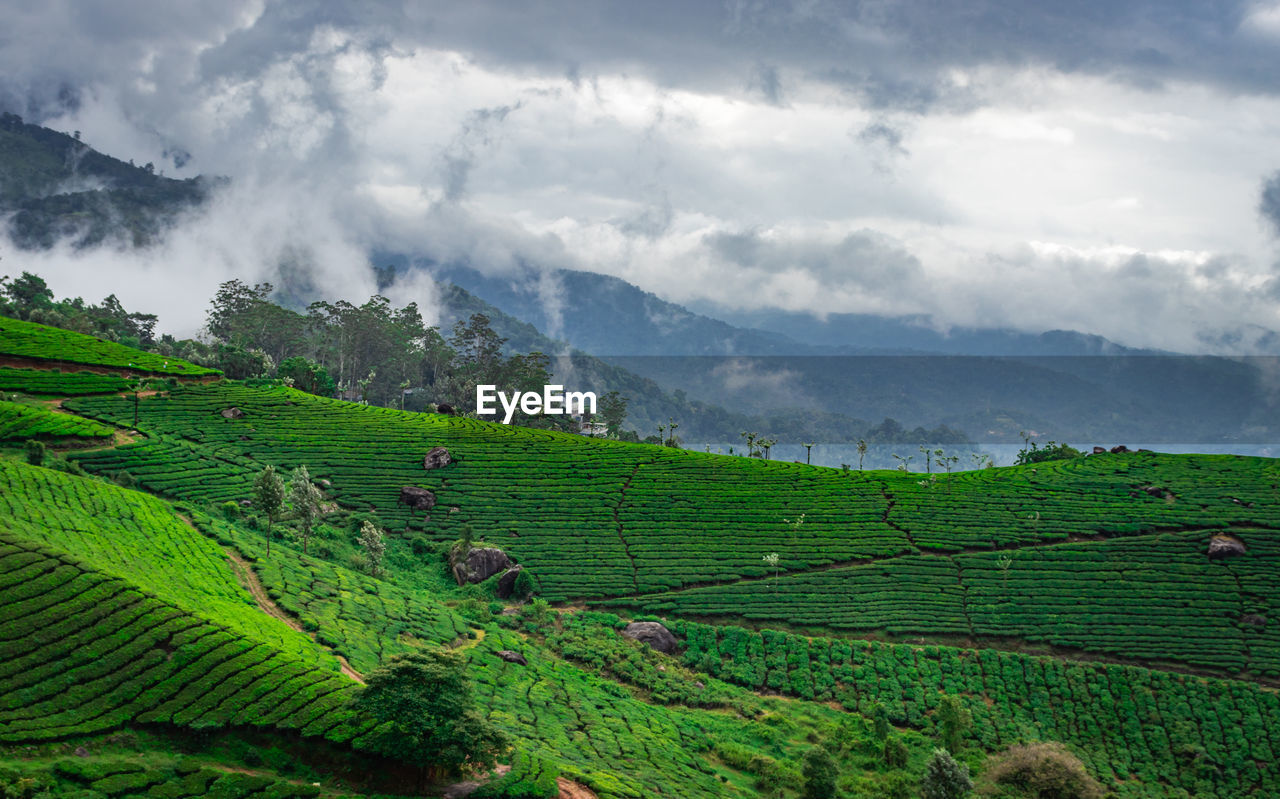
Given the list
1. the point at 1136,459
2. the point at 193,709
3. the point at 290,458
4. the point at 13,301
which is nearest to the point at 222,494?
the point at 290,458

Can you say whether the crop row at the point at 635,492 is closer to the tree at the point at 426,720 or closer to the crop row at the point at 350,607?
the crop row at the point at 350,607

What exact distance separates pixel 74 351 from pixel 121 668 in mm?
86059

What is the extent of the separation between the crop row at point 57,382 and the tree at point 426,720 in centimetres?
7980

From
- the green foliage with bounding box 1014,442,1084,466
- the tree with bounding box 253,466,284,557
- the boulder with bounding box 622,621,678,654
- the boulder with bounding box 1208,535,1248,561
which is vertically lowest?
the boulder with bounding box 622,621,678,654

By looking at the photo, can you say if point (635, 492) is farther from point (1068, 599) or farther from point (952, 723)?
point (952, 723)

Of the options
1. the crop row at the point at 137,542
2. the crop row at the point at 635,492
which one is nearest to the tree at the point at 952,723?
the crop row at the point at 635,492

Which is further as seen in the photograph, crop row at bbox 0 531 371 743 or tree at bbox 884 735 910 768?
tree at bbox 884 735 910 768

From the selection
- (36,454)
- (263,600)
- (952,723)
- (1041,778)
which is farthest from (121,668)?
(1041,778)

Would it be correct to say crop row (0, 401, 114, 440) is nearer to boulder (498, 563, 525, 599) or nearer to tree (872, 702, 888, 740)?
boulder (498, 563, 525, 599)

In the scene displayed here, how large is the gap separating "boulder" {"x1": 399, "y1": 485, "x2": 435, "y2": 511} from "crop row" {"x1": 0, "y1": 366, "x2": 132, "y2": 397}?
38779 mm

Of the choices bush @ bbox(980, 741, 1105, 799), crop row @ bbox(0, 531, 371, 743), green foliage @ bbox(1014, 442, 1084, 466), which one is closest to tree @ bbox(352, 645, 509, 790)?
crop row @ bbox(0, 531, 371, 743)

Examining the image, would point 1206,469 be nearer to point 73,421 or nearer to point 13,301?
point 73,421

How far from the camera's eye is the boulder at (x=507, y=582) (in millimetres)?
71375

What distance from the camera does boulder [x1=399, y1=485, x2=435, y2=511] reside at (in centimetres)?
8438
